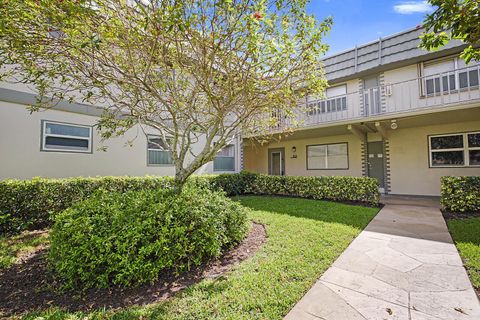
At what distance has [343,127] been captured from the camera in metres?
10.4

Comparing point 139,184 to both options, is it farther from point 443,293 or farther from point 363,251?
point 443,293

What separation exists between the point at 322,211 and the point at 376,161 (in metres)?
6.01

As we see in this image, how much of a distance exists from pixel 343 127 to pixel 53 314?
35.6ft

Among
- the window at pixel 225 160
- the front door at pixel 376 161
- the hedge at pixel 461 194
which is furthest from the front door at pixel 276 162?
the hedge at pixel 461 194

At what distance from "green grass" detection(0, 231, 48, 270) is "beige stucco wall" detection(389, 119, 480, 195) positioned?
494 inches

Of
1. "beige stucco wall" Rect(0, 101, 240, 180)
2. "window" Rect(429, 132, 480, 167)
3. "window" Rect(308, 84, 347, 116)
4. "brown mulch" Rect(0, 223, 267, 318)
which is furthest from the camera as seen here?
"window" Rect(308, 84, 347, 116)

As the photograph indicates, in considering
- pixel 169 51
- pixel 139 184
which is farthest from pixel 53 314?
pixel 139 184

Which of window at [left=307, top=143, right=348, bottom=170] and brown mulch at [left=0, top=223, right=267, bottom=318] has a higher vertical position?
window at [left=307, top=143, right=348, bottom=170]

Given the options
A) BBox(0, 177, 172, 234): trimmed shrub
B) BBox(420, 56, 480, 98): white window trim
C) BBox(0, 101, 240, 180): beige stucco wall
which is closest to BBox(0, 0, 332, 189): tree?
BBox(0, 177, 172, 234): trimmed shrub

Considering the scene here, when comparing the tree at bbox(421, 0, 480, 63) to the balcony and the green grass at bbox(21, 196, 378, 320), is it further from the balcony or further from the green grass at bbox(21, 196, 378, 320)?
the green grass at bbox(21, 196, 378, 320)

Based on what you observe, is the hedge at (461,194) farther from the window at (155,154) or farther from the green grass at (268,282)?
the window at (155,154)

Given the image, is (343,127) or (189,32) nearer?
(189,32)

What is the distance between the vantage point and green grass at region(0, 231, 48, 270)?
12.3ft

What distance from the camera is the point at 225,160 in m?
12.3
